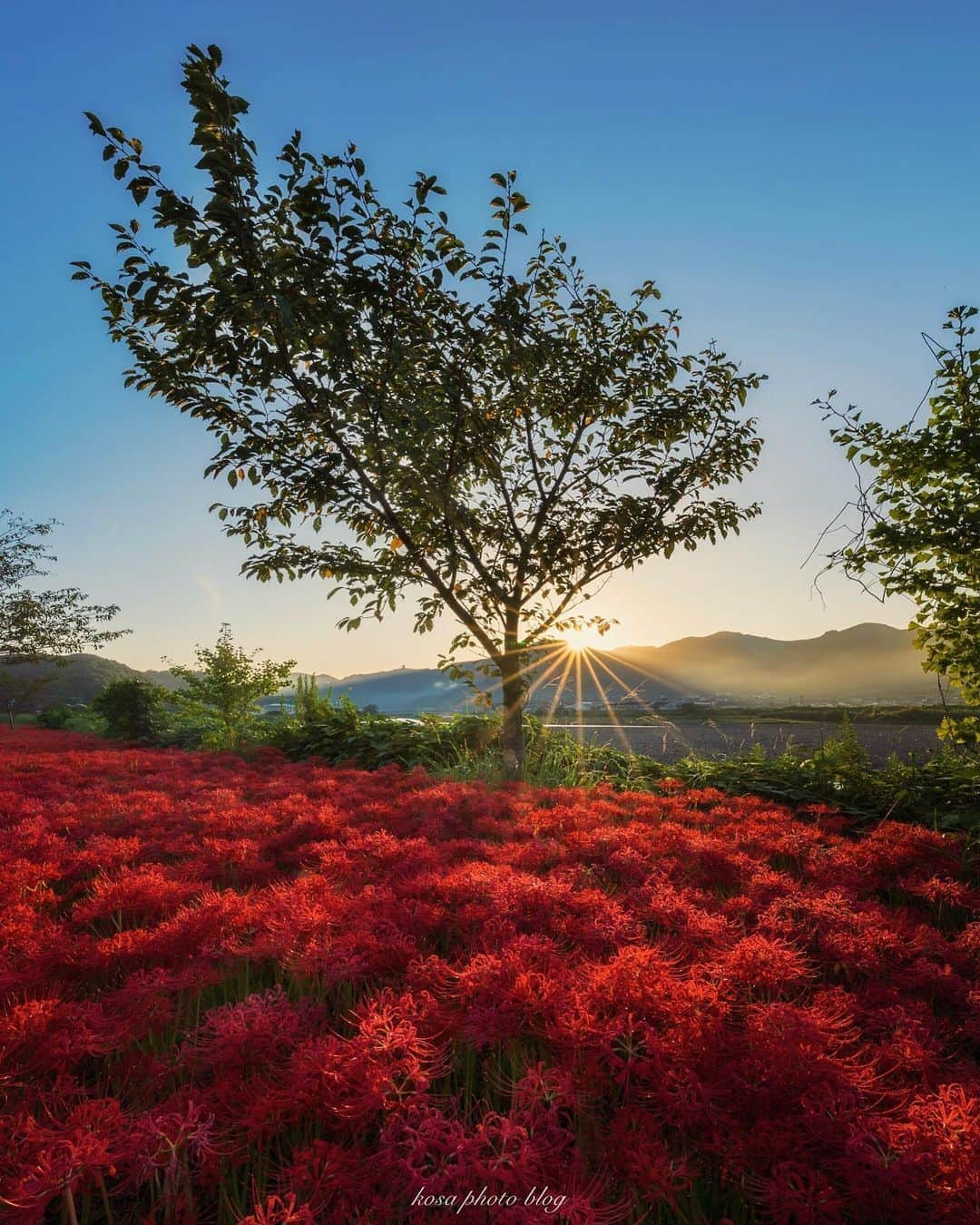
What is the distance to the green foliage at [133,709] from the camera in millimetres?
17828

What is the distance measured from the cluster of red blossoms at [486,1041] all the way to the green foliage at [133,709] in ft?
53.7

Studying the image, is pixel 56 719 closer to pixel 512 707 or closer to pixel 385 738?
pixel 385 738

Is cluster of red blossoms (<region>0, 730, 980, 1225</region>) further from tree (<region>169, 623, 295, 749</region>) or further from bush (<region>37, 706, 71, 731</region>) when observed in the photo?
bush (<region>37, 706, 71, 731</region>)

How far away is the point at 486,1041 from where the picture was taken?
5.28 feet

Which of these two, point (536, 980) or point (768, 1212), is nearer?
point (768, 1212)

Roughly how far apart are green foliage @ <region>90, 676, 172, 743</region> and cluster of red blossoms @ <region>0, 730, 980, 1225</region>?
645 inches

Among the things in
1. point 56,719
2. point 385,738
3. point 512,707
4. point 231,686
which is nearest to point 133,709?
point 231,686

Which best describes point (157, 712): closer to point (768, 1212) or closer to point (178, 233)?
point (178, 233)

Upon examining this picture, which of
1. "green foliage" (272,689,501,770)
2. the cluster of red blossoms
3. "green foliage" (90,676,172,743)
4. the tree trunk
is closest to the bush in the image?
"green foliage" (90,676,172,743)

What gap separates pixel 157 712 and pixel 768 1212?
19917 millimetres

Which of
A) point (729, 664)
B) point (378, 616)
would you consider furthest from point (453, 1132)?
point (729, 664)

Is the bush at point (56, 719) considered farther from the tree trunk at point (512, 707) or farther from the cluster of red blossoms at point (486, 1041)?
the cluster of red blossoms at point (486, 1041)

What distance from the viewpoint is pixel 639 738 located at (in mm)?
15617

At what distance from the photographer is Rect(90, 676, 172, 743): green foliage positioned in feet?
58.5
